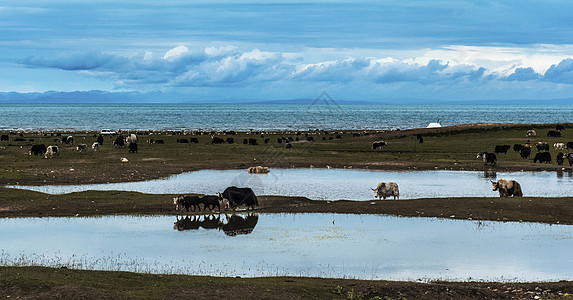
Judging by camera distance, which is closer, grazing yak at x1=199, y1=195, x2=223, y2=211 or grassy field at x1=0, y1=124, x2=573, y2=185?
grazing yak at x1=199, y1=195, x2=223, y2=211

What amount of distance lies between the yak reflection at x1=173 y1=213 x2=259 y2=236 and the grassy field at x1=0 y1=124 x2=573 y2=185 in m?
17.9

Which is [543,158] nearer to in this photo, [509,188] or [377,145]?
[377,145]

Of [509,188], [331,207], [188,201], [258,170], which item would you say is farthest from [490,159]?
[188,201]

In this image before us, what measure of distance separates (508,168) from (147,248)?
40479 millimetres

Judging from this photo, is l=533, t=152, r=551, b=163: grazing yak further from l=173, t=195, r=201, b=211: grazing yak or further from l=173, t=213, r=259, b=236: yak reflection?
l=173, t=195, r=201, b=211: grazing yak

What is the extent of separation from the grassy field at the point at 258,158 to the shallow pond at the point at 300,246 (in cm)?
1909

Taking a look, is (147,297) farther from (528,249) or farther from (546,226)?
(546,226)

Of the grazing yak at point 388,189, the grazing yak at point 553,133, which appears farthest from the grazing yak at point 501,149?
the grazing yak at point 388,189

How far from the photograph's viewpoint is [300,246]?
24734mm

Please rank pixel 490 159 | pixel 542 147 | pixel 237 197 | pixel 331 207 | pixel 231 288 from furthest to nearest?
pixel 542 147 < pixel 490 159 < pixel 331 207 < pixel 237 197 < pixel 231 288

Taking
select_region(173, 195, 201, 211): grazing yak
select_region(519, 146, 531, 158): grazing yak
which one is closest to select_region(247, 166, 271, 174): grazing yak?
select_region(173, 195, 201, 211): grazing yak

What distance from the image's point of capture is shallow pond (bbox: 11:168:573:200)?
40.5 m

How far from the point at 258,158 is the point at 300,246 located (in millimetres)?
38736

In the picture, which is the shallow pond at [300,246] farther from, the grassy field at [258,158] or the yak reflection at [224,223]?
the grassy field at [258,158]
